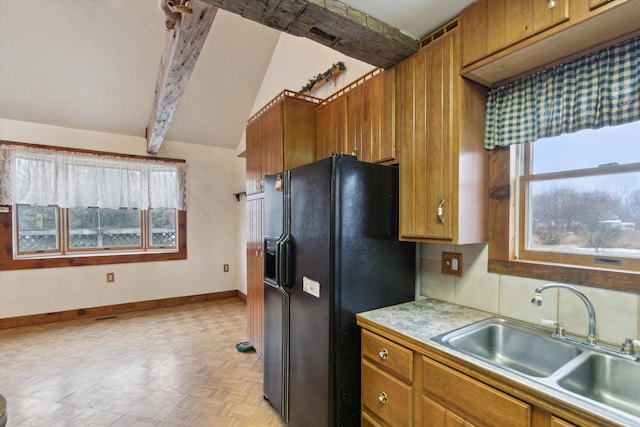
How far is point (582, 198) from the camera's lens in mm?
1359

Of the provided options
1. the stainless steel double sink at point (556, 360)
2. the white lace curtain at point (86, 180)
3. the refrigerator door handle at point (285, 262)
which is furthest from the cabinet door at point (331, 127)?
the white lace curtain at point (86, 180)

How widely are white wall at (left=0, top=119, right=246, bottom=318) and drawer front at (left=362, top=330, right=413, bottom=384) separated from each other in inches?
151

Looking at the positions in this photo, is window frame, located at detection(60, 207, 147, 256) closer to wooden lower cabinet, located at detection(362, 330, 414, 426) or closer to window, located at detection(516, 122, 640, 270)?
wooden lower cabinet, located at detection(362, 330, 414, 426)

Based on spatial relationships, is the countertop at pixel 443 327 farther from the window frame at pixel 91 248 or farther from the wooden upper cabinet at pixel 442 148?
the window frame at pixel 91 248

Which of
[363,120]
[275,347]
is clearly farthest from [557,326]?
[275,347]

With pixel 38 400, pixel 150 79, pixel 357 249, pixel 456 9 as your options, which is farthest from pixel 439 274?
pixel 150 79

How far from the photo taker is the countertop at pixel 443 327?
2.61 ft

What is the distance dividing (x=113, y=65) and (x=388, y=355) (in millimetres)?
4176

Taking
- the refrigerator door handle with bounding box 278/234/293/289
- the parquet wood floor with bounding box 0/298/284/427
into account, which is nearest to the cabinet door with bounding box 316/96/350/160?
the refrigerator door handle with bounding box 278/234/293/289

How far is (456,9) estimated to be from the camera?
4.58ft

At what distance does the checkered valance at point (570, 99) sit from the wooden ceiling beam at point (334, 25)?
1.93 feet

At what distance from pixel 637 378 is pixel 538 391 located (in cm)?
49

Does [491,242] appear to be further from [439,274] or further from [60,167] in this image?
[60,167]

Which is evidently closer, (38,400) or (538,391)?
(538,391)
